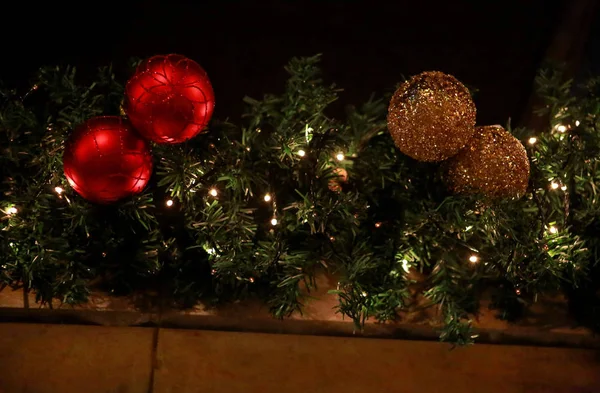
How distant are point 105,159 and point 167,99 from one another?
158mm

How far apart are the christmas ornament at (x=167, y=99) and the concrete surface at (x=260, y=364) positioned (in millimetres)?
507

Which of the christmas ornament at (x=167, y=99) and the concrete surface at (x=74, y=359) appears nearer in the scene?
the christmas ornament at (x=167, y=99)

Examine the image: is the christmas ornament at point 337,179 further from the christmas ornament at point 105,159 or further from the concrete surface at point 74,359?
the concrete surface at point 74,359

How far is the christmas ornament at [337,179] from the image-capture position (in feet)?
4.48

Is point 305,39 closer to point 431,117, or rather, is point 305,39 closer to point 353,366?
point 431,117

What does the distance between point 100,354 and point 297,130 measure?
66 centimetres

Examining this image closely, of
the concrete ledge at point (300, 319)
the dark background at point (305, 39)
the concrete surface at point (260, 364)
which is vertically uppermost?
the dark background at point (305, 39)

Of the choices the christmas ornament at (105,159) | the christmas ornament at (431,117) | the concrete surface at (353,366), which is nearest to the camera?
the christmas ornament at (105,159)

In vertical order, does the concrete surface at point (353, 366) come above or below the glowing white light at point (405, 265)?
below

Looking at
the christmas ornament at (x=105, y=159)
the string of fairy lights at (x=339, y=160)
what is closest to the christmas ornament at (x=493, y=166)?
the string of fairy lights at (x=339, y=160)

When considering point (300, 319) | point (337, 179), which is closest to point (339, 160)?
point (337, 179)

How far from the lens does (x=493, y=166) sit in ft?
4.13

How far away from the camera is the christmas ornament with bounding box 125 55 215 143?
1119 millimetres

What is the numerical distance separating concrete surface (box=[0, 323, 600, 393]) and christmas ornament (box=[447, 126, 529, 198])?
0.41 meters
